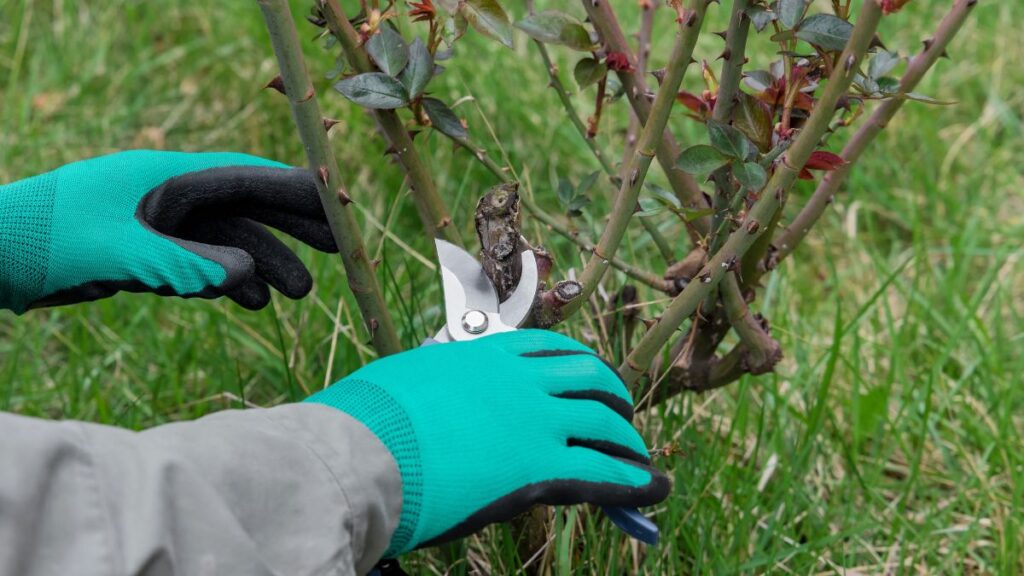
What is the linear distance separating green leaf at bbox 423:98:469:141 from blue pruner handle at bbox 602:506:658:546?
20.9 inches

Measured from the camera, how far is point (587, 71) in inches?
58.2

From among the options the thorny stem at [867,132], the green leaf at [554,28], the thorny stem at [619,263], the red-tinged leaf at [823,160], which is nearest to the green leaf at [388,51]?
the green leaf at [554,28]

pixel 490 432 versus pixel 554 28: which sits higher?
pixel 554 28

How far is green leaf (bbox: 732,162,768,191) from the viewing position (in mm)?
1260

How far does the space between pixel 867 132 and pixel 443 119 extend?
2.29 feet

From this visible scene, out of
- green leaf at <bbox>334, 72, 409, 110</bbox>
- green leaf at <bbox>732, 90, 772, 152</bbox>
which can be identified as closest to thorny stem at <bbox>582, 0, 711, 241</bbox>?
green leaf at <bbox>732, 90, 772, 152</bbox>

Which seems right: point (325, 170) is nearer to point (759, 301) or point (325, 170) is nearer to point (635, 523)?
point (635, 523)

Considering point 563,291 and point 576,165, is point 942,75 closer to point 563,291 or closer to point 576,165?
point 576,165

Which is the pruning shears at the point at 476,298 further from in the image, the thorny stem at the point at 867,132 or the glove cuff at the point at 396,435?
the thorny stem at the point at 867,132

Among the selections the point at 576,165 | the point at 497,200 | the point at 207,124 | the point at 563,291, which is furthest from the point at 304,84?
the point at 207,124

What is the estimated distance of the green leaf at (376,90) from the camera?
4.15 ft

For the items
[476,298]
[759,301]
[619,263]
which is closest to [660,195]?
[619,263]

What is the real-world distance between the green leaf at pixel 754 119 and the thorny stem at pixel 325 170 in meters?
0.51

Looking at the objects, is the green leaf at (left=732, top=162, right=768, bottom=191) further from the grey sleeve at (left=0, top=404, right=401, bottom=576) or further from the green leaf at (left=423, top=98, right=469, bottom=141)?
the grey sleeve at (left=0, top=404, right=401, bottom=576)
